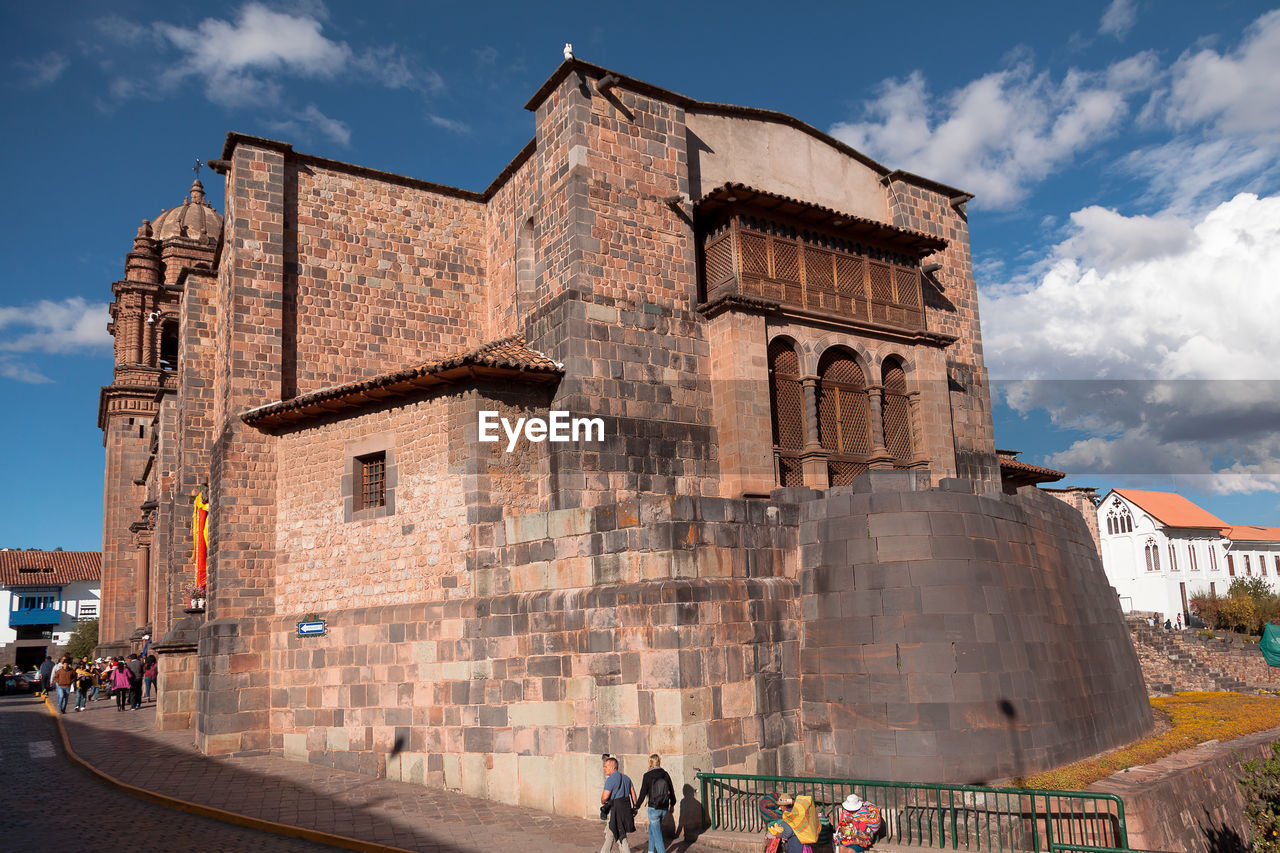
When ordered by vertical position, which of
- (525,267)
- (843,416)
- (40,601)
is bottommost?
(40,601)

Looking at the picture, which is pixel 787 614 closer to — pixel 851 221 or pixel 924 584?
pixel 924 584

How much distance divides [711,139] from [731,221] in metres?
2.67

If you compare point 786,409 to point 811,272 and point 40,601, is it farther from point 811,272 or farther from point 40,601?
point 40,601

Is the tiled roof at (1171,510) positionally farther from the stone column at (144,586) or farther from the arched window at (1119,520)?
the stone column at (144,586)

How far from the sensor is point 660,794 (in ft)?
35.4

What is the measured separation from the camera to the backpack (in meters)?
10.8

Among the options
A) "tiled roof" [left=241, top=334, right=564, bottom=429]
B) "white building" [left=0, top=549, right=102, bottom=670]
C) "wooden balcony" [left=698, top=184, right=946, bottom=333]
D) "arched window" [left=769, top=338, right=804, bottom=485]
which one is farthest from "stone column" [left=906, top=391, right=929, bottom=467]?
"white building" [left=0, top=549, right=102, bottom=670]

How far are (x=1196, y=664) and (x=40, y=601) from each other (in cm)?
7225

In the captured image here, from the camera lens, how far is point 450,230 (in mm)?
21078

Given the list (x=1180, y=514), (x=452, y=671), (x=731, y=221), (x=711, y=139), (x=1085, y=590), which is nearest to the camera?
(x=452, y=671)

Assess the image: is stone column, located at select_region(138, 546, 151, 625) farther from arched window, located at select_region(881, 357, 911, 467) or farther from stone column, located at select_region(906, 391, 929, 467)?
stone column, located at select_region(906, 391, 929, 467)

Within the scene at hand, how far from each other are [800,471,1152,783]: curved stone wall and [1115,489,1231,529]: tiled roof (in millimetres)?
53063

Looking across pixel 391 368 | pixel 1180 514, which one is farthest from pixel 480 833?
pixel 1180 514

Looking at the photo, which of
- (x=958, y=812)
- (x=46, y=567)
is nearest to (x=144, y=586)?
(x=958, y=812)
